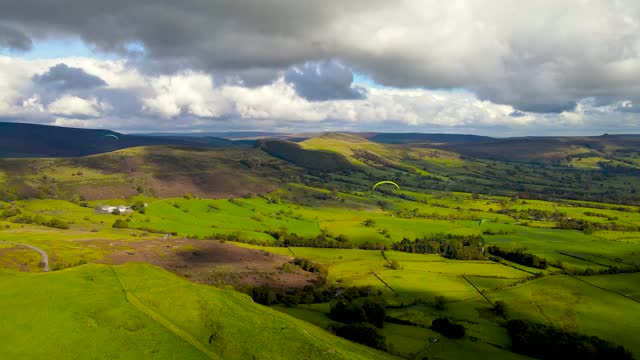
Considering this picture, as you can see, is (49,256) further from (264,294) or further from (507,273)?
(507,273)

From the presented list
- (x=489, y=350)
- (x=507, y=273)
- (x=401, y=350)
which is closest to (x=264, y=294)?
(x=401, y=350)

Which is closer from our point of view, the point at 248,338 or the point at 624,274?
the point at 248,338

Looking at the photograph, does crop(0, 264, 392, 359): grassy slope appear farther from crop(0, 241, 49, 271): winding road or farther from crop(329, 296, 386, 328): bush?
crop(0, 241, 49, 271): winding road

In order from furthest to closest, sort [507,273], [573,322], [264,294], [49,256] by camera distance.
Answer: [507,273] → [49,256] → [264,294] → [573,322]

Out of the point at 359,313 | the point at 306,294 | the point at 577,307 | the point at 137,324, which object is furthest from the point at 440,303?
the point at 137,324

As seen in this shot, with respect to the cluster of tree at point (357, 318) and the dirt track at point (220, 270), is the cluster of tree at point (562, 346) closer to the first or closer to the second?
the cluster of tree at point (357, 318)

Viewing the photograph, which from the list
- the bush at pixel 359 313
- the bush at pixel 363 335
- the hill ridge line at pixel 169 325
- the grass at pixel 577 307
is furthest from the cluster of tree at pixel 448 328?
the hill ridge line at pixel 169 325
